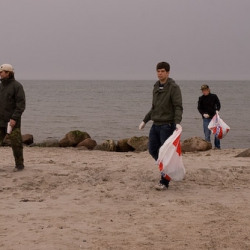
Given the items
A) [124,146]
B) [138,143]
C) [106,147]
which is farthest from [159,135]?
[124,146]

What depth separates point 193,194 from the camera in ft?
24.8

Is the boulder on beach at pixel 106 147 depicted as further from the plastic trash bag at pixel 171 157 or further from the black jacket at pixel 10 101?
the plastic trash bag at pixel 171 157

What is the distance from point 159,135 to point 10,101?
8.20 ft

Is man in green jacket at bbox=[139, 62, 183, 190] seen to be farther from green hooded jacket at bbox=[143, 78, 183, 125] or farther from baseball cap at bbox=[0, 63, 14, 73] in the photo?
baseball cap at bbox=[0, 63, 14, 73]

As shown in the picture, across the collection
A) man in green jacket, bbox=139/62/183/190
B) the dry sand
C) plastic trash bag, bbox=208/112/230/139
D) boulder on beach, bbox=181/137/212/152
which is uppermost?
man in green jacket, bbox=139/62/183/190

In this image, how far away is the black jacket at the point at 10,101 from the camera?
→ 27.6 ft

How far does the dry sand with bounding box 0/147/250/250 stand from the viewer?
211 inches

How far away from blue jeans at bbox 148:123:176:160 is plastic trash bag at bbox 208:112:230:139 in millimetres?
5147

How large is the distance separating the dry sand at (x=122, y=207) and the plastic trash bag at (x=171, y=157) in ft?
1.03

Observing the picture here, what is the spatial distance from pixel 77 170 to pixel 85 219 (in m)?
3.05

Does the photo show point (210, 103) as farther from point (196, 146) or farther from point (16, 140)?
point (16, 140)

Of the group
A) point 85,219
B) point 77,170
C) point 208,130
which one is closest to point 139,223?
point 85,219

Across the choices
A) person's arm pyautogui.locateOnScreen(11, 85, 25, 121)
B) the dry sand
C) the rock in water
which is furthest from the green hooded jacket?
the rock in water

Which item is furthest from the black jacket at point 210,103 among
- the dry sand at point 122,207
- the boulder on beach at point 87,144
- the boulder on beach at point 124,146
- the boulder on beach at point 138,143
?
the boulder on beach at point 87,144
